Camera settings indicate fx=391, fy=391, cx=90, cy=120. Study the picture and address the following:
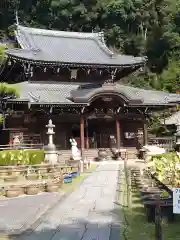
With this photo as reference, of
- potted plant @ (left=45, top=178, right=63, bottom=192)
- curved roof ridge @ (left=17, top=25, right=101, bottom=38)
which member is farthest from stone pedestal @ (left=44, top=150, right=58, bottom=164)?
curved roof ridge @ (left=17, top=25, right=101, bottom=38)

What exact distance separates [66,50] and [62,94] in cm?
605

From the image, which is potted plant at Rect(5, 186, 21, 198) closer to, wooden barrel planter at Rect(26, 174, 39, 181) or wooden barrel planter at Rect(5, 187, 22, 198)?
wooden barrel planter at Rect(5, 187, 22, 198)

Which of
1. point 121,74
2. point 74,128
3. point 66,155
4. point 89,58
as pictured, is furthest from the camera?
point 121,74

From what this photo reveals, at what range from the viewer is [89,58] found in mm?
32844

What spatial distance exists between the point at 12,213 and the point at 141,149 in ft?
61.8

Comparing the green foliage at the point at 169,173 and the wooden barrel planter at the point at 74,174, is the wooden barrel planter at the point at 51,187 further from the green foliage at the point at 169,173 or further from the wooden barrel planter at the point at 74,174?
the green foliage at the point at 169,173

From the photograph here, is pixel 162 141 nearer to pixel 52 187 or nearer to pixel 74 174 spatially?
pixel 74 174

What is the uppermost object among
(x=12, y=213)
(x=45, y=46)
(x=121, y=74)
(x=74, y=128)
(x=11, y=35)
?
(x=11, y=35)

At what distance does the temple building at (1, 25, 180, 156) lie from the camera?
28.1 metres

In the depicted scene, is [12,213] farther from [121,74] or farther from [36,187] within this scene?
[121,74]

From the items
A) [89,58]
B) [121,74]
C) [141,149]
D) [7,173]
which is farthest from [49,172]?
[121,74]

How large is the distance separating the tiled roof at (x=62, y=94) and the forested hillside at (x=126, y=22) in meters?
20.0

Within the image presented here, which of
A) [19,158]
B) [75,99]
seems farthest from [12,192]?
[75,99]

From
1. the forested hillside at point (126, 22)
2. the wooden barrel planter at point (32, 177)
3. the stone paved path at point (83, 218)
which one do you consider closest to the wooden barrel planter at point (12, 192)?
the stone paved path at point (83, 218)
